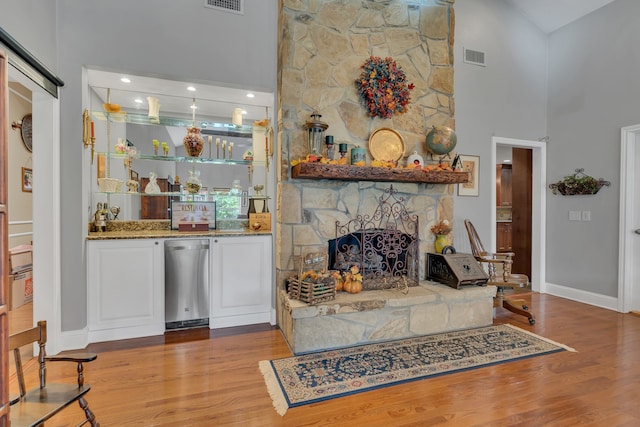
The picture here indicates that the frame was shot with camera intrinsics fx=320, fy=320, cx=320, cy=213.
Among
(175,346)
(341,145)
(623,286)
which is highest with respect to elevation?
(341,145)

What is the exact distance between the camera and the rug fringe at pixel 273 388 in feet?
6.59

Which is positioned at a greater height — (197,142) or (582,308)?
(197,142)

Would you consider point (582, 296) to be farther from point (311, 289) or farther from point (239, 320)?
point (239, 320)

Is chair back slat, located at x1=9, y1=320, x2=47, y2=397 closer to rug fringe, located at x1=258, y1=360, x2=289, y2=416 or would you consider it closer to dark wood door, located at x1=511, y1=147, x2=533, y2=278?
rug fringe, located at x1=258, y1=360, x2=289, y2=416

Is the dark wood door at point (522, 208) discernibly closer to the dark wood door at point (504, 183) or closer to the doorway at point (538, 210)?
the doorway at point (538, 210)

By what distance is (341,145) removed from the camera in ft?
10.7

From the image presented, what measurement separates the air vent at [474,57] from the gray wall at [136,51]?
8.81 ft

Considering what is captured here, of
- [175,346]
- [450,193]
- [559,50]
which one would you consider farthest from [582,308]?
[175,346]

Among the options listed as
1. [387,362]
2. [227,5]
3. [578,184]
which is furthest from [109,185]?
[578,184]

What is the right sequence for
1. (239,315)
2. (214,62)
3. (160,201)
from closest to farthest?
(214,62) → (239,315) → (160,201)

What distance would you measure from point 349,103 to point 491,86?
2.40 m

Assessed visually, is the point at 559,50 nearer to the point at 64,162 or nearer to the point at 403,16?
the point at 403,16

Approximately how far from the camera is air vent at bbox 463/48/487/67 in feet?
14.3

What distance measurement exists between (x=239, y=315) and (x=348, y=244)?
54.4 inches
